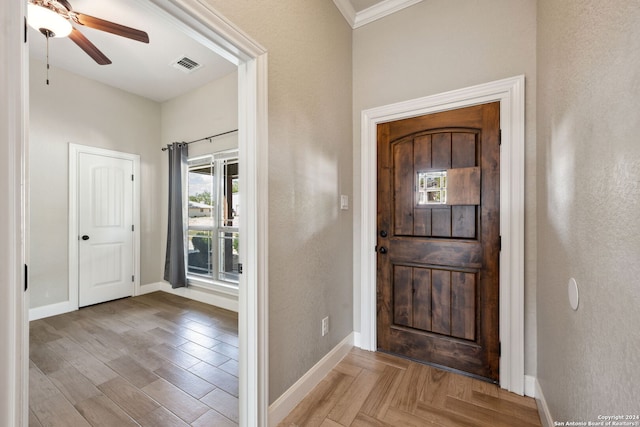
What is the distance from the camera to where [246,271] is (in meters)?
1.46

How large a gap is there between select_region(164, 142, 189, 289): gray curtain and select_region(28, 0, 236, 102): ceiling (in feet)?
2.99

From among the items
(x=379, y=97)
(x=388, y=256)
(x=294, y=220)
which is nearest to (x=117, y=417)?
(x=294, y=220)

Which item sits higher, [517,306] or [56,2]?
[56,2]

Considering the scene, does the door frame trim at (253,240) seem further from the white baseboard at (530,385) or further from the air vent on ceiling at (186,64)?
the air vent on ceiling at (186,64)

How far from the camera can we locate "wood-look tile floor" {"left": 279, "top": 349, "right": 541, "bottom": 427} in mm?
1594

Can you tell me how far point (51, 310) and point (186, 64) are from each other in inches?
137

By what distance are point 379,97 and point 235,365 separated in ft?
8.62

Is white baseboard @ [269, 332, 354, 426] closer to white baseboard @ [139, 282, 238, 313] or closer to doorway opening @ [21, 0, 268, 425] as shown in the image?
doorway opening @ [21, 0, 268, 425]

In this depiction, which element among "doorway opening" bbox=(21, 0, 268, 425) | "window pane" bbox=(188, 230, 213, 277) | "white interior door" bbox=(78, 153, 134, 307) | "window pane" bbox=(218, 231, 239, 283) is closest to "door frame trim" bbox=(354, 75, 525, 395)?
"doorway opening" bbox=(21, 0, 268, 425)

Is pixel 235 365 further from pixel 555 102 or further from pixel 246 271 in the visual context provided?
pixel 555 102

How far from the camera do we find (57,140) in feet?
11.1

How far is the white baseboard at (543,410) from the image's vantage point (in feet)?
4.74

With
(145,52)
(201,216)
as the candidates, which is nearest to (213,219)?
(201,216)

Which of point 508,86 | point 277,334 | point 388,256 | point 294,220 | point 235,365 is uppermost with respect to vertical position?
point 508,86
